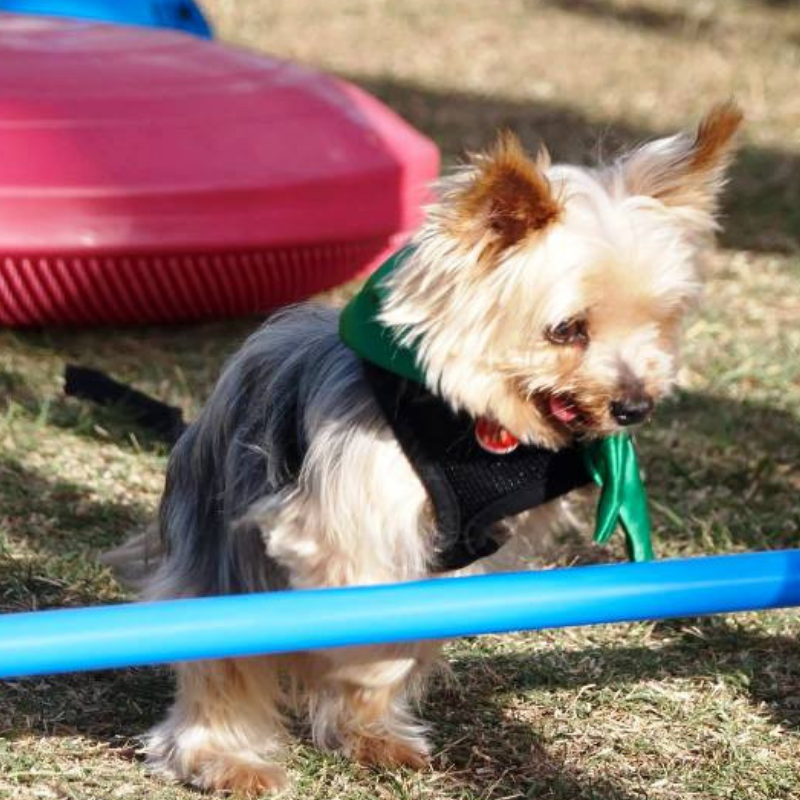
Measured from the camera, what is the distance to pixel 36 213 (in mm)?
4754

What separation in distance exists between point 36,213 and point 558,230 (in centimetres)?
252

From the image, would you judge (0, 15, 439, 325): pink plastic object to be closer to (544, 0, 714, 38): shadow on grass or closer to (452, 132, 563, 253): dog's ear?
(452, 132, 563, 253): dog's ear

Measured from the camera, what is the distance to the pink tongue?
8.71ft

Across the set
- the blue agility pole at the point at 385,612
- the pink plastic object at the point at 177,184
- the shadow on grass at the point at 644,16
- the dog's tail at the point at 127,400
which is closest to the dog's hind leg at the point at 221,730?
the blue agility pole at the point at 385,612

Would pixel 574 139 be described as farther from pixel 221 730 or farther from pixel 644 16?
pixel 221 730

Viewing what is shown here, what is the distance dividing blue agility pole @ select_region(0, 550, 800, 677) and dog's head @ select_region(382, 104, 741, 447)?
32cm

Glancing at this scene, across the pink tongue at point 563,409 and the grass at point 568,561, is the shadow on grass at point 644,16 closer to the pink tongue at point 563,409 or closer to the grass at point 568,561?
the grass at point 568,561

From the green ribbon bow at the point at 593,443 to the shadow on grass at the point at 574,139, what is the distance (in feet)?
11.8

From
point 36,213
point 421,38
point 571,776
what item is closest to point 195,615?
point 571,776

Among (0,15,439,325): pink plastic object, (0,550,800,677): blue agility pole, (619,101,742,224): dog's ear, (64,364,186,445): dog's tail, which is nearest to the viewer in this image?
(0,550,800,677): blue agility pole

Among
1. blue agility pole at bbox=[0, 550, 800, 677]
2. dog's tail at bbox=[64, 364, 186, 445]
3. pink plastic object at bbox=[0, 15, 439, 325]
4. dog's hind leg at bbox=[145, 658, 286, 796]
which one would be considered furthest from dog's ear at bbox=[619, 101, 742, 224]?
pink plastic object at bbox=[0, 15, 439, 325]

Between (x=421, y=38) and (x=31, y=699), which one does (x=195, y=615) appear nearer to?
(x=31, y=699)

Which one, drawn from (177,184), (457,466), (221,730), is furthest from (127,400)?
(457,466)

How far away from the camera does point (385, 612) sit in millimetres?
2334
